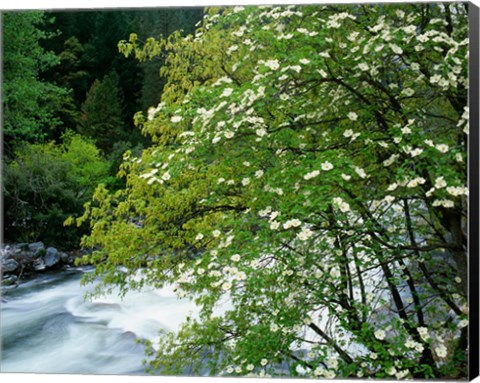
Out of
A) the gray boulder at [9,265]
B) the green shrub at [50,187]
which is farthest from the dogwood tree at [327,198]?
the gray boulder at [9,265]

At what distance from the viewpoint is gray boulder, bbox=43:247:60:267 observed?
4.55 m

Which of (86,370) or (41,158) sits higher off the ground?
(41,158)

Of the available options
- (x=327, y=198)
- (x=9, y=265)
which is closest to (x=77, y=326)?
(x=9, y=265)

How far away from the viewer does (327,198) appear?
343 centimetres

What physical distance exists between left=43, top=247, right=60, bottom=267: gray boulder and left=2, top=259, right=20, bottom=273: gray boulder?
201 mm

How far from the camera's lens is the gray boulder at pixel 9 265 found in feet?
14.7

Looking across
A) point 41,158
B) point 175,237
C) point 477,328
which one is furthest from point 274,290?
point 41,158

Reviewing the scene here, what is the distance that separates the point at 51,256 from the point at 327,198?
6.91 ft

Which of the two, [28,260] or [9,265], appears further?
[28,260]

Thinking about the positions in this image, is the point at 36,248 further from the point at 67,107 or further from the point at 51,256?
the point at 67,107

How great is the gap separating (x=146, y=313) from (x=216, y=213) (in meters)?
0.81

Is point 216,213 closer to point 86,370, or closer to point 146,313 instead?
point 146,313

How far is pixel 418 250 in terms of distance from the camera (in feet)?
12.7

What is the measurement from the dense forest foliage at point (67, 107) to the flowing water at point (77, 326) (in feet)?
1.24
